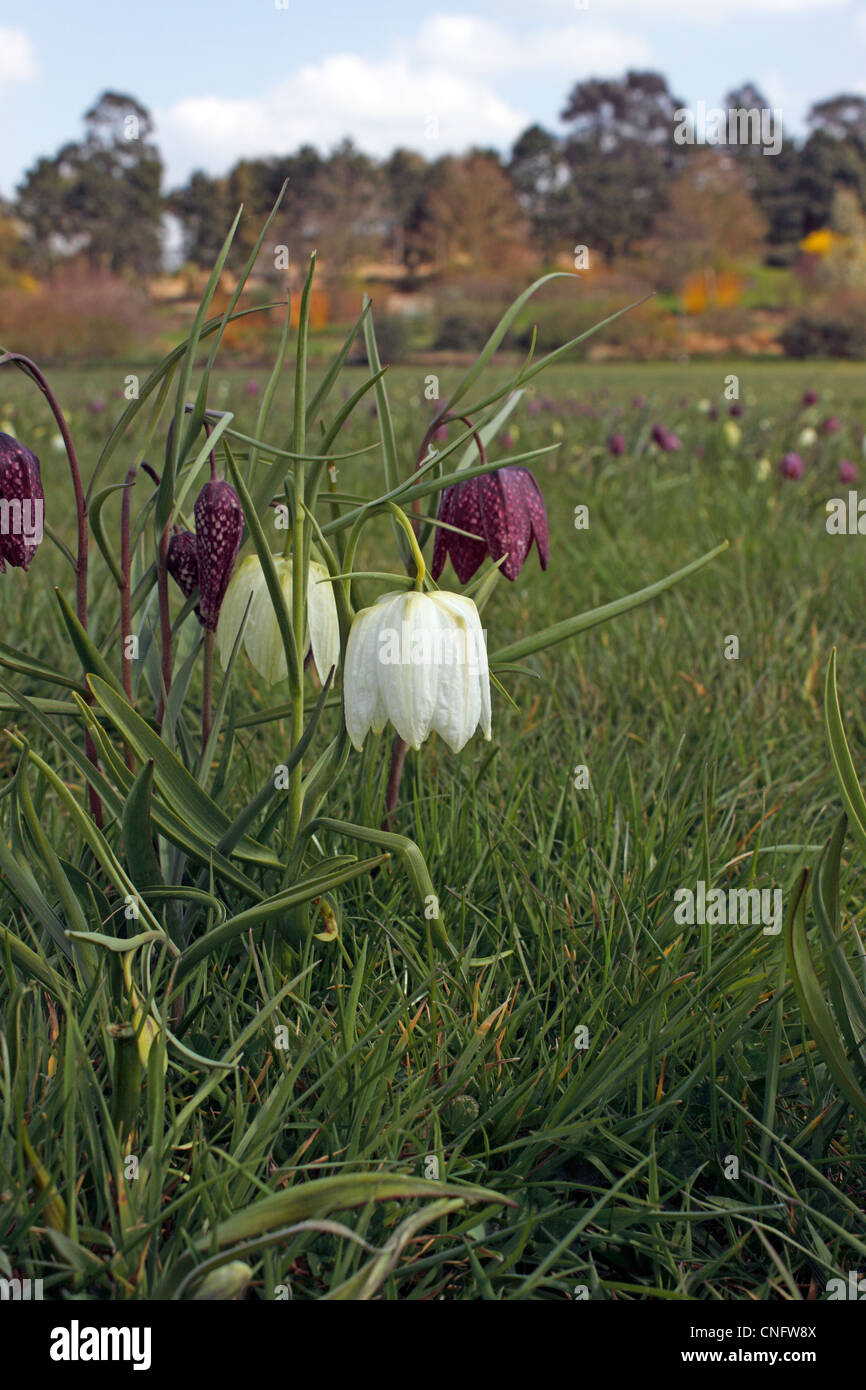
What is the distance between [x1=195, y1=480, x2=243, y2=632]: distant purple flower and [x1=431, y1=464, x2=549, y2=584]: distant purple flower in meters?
0.22

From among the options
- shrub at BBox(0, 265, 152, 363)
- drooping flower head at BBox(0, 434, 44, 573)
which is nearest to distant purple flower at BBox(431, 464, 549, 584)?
drooping flower head at BBox(0, 434, 44, 573)

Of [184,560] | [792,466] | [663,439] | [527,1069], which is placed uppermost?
[663,439]

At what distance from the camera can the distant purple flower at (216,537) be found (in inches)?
39.1

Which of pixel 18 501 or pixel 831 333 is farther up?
pixel 831 333

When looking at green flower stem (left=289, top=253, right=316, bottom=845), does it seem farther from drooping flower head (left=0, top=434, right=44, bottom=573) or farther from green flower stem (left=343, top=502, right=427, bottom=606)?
drooping flower head (left=0, top=434, right=44, bottom=573)

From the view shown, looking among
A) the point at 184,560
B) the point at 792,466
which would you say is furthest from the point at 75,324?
the point at 184,560

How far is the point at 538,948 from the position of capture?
1167 millimetres

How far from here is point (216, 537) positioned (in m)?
1.00

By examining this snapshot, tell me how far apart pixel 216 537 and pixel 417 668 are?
0.79ft

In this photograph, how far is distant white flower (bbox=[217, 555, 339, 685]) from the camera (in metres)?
1.05

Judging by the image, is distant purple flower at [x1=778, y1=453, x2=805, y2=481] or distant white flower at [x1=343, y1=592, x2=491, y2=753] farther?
distant purple flower at [x1=778, y1=453, x2=805, y2=481]

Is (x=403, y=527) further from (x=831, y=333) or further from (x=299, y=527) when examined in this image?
(x=831, y=333)

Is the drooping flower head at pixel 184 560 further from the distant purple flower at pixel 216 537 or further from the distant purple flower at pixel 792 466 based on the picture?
the distant purple flower at pixel 792 466
